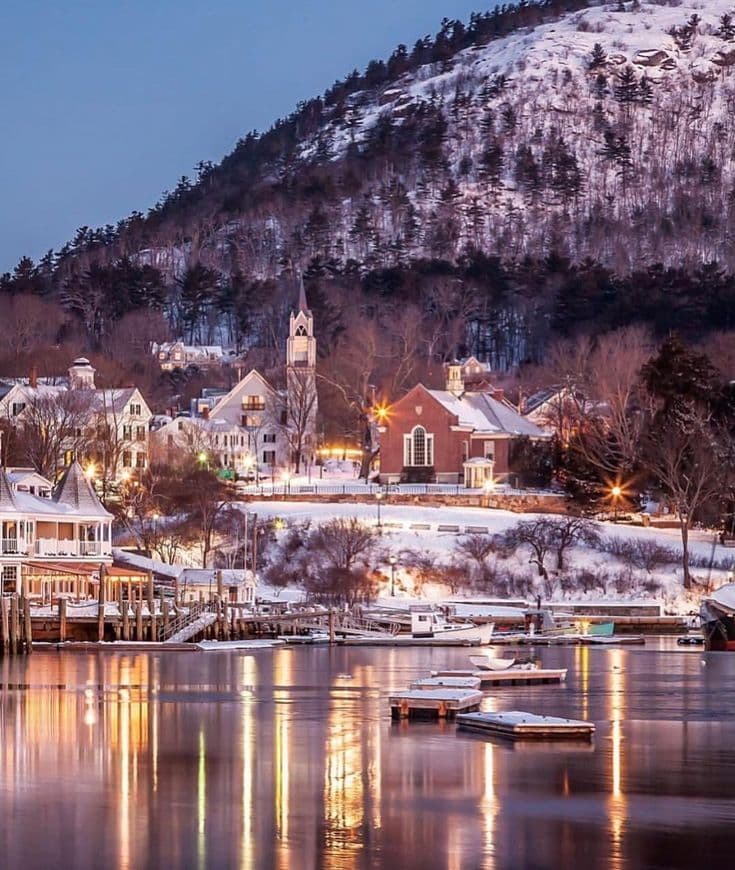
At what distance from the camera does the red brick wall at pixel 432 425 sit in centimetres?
10950

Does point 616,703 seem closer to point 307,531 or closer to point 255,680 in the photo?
point 255,680

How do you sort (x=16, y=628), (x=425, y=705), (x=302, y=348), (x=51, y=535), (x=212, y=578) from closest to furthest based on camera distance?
(x=425, y=705), (x=16, y=628), (x=51, y=535), (x=212, y=578), (x=302, y=348)

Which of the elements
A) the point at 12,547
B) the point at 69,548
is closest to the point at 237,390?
the point at 69,548

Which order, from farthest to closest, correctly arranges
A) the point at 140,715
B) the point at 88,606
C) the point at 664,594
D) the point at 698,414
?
1. the point at 698,414
2. the point at 664,594
3. the point at 88,606
4. the point at 140,715

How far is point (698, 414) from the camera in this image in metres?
95.8

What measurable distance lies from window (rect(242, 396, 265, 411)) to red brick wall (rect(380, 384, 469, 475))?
2010 cm

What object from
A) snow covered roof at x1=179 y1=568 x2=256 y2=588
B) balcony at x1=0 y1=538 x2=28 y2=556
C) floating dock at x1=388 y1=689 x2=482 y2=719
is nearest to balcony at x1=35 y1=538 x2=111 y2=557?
balcony at x1=0 y1=538 x2=28 y2=556

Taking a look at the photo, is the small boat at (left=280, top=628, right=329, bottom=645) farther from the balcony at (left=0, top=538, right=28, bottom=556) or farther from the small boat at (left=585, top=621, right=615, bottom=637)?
the small boat at (left=585, top=621, right=615, bottom=637)

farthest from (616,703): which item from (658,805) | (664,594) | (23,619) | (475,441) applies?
(475,441)

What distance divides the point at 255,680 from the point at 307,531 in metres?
40.0

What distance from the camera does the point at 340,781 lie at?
1219 inches

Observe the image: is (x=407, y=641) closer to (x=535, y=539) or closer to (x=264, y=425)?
(x=535, y=539)

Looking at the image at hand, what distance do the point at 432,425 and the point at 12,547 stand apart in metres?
37.8

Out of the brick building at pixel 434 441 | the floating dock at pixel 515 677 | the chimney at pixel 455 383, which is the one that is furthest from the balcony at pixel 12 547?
the chimney at pixel 455 383
